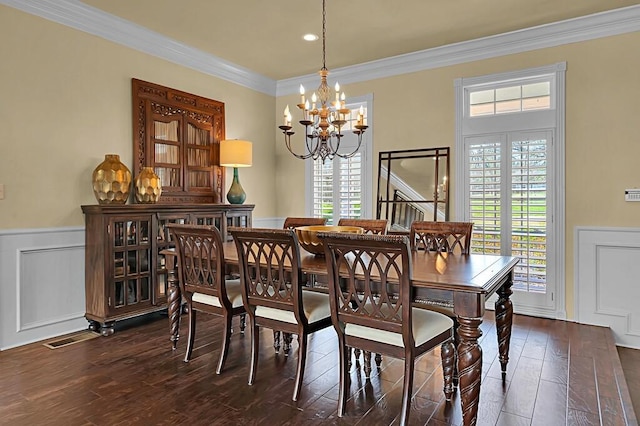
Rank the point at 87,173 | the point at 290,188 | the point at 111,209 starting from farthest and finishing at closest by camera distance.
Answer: the point at 290,188, the point at 87,173, the point at 111,209

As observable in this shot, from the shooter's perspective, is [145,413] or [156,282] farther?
[156,282]

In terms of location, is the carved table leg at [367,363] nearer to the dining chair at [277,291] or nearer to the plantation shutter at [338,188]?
the dining chair at [277,291]

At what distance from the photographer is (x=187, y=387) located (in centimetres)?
252

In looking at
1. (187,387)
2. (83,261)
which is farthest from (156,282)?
(187,387)

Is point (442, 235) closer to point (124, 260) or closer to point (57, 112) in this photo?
point (124, 260)

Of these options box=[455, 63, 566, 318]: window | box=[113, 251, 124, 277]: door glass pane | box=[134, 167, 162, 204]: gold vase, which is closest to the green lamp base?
box=[134, 167, 162, 204]: gold vase

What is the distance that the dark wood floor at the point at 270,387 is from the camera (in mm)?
2188

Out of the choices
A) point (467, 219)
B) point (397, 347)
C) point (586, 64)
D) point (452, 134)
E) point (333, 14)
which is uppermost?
point (333, 14)

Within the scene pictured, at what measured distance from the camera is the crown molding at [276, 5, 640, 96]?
145 inches

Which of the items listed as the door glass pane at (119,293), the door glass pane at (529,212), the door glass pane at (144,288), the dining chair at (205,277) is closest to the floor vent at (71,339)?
the door glass pane at (119,293)

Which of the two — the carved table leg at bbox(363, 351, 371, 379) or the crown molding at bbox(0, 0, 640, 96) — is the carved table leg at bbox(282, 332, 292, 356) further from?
the crown molding at bbox(0, 0, 640, 96)

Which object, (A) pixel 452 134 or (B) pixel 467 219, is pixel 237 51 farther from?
(B) pixel 467 219

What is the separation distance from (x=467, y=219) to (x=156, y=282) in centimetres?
324

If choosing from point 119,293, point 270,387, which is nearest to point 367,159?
point 119,293
